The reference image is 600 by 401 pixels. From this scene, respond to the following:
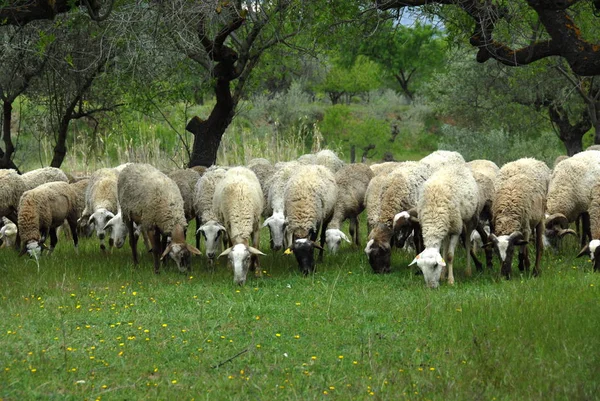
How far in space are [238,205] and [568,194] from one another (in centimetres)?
564

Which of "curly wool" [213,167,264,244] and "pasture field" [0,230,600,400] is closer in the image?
"pasture field" [0,230,600,400]

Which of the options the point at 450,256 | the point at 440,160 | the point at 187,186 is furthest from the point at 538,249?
the point at 187,186

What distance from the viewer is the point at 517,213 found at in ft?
38.4

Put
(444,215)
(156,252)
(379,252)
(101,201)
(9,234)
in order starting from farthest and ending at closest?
(9,234) < (101,201) < (156,252) < (379,252) < (444,215)

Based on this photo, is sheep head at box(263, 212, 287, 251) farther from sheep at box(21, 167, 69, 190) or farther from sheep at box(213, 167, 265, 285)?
sheep at box(21, 167, 69, 190)

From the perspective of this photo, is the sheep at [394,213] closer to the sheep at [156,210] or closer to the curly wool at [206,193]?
the curly wool at [206,193]

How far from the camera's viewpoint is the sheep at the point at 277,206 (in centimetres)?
1376

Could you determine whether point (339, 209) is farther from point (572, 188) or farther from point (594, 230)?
point (594, 230)

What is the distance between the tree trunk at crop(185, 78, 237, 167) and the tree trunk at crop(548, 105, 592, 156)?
11.5 metres

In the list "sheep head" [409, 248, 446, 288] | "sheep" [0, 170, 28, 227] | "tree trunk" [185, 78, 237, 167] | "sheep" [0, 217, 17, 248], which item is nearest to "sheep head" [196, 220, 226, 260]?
"sheep head" [409, 248, 446, 288]

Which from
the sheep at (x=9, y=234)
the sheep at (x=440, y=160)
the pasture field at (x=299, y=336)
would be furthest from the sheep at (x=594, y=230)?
the sheep at (x=9, y=234)

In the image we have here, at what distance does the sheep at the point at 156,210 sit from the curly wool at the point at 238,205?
684 mm

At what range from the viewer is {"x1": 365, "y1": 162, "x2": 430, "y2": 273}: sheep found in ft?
40.6

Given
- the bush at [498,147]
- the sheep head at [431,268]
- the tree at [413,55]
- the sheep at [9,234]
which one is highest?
the tree at [413,55]
